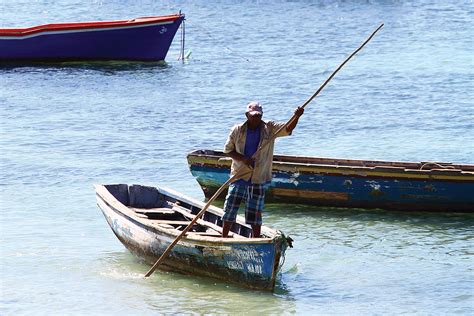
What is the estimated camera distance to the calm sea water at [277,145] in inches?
402

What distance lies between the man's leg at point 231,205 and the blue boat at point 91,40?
1455cm

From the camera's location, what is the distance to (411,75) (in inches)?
942

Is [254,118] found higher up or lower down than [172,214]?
higher up

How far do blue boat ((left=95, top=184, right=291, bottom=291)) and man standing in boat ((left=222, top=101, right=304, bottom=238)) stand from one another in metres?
0.25

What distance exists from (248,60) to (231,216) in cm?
1650

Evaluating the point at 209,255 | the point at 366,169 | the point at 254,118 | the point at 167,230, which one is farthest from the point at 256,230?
the point at 366,169

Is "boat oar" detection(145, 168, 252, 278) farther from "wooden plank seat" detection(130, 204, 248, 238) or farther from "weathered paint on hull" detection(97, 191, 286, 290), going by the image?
"wooden plank seat" detection(130, 204, 248, 238)

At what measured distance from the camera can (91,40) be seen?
81.5 ft

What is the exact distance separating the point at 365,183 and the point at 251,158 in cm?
317

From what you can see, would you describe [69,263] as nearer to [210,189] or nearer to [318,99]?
[210,189]

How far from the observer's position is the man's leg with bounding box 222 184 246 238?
10000 millimetres

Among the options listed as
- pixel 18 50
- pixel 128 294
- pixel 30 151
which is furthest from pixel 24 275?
pixel 18 50

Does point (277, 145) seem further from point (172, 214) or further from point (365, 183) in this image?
point (172, 214)

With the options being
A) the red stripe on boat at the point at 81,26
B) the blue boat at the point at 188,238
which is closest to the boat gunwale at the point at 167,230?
the blue boat at the point at 188,238
